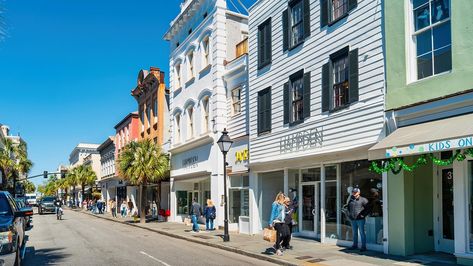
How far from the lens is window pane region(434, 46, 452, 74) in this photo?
10.9 meters

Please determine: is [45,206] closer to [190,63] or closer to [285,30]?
[190,63]

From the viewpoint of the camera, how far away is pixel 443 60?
36.4 ft

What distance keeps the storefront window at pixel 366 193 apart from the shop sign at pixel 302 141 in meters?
1.29

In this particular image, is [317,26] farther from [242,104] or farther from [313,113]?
[242,104]

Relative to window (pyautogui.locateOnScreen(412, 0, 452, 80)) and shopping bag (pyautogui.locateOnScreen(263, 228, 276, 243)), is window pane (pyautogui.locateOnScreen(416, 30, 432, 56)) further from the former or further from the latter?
shopping bag (pyautogui.locateOnScreen(263, 228, 276, 243))

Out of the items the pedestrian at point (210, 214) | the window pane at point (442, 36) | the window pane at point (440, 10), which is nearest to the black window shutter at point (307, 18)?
the window pane at point (440, 10)

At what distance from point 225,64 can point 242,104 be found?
2942mm

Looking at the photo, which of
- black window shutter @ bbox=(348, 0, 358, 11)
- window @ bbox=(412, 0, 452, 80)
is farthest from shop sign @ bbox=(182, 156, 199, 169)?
window @ bbox=(412, 0, 452, 80)

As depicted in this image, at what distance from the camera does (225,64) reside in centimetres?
2372

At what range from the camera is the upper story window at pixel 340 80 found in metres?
13.8

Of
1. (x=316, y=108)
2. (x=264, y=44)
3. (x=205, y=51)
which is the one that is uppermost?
(x=205, y=51)

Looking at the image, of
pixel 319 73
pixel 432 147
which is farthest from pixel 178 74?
pixel 432 147

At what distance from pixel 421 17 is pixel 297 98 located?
5.98 m

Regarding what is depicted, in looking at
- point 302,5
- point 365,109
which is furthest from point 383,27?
point 302,5
